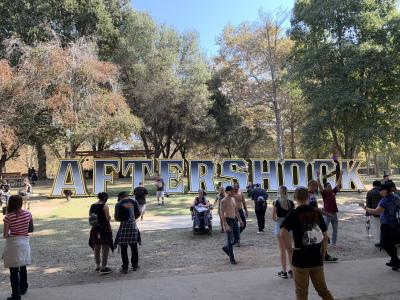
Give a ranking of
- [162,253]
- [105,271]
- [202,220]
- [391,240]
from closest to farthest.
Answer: [391,240], [105,271], [162,253], [202,220]

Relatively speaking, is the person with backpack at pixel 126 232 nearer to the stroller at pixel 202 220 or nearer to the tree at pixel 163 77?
the stroller at pixel 202 220

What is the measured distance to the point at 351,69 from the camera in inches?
1042

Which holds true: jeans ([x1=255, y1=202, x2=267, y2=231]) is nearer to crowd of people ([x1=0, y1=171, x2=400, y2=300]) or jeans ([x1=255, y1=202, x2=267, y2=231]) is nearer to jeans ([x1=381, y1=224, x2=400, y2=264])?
crowd of people ([x1=0, y1=171, x2=400, y2=300])

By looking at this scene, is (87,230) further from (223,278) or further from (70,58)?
(70,58)

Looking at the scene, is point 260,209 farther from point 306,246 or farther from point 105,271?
point 306,246

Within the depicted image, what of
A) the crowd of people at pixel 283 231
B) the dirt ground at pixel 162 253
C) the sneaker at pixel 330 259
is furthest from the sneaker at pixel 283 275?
the sneaker at pixel 330 259

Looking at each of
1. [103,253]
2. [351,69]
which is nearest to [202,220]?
[103,253]

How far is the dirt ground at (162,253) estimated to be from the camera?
873 cm

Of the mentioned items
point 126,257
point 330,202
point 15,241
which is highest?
point 330,202

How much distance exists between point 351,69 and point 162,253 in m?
20.2

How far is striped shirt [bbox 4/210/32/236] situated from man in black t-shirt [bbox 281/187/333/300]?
4102mm

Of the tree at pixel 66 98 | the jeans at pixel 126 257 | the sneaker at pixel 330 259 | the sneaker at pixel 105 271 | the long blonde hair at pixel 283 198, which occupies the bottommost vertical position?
the sneaker at pixel 330 259

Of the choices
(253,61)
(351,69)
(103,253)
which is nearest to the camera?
(103,253)

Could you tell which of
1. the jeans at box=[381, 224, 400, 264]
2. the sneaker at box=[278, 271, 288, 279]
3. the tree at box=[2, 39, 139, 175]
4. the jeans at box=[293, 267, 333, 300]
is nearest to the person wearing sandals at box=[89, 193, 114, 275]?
the sneaker at box=[278, 271, 288, 279]
